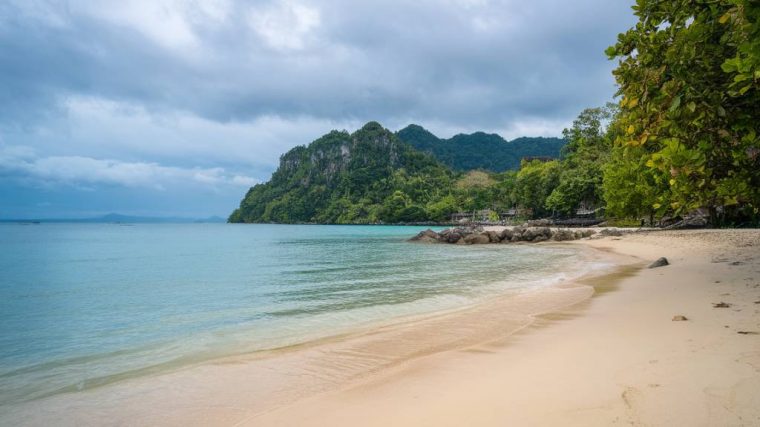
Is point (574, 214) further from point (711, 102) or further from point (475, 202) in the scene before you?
point (711, 102)

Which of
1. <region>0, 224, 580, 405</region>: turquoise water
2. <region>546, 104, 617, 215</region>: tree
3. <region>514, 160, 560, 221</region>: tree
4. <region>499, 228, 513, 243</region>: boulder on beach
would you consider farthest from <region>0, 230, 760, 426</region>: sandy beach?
<region>514, 160, 560, 221</region>: tree

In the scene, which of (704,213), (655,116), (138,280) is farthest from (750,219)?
(138,280)

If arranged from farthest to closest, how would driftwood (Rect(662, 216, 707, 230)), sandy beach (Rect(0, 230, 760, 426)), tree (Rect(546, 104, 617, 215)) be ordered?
tree (Rect(546, 104, 617, 215)) < driftwood (Rect(662, 216, 707, 230)) < sandy beach (Rect(0, 230, 760, 426))

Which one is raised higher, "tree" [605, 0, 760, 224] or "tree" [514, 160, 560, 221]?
"tree" [514, 160, 560, 221]

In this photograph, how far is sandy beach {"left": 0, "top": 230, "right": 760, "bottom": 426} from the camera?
385 centimetres

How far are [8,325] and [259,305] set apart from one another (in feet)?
20.3

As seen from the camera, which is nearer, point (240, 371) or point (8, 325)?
point (240, 371)

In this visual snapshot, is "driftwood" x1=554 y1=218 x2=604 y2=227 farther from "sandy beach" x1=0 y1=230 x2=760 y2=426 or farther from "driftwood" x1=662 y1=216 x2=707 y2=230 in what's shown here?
"sandy beach" x1=0 y1=230 x2=760 y2=426

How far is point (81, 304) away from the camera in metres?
13.2

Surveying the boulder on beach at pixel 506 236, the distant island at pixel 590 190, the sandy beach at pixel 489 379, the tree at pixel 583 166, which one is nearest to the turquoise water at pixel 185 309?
the sandy beach at pixel 489 379

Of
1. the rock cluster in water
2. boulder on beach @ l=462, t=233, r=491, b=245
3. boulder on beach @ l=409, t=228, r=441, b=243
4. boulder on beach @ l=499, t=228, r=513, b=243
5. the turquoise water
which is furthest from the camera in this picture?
boulder on beach @ l=409, t=228, r=441, b=243

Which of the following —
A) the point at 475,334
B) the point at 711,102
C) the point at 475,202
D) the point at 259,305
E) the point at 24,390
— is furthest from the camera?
the point at 475,202

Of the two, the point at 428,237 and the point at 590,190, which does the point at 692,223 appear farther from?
the point at 590,190

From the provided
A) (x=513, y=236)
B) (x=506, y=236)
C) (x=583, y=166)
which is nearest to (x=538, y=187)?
(x=583, y=166)
